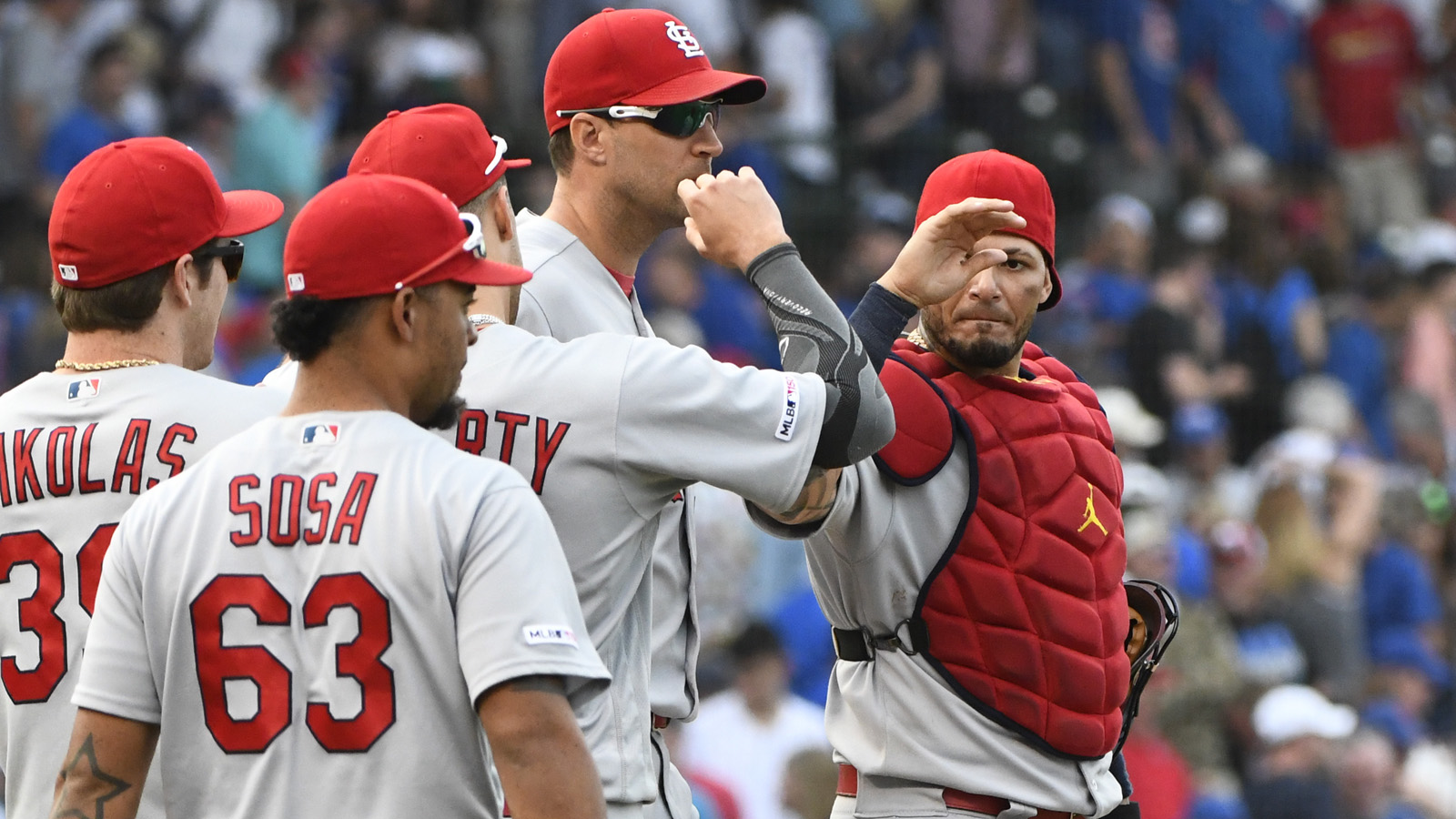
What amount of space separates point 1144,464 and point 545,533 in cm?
727

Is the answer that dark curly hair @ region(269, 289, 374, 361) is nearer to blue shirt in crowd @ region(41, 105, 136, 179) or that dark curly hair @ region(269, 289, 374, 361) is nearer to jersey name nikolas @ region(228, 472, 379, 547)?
jersey name nikolas @ region(228, 472, 379, 547)

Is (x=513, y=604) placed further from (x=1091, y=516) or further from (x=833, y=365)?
(x=1091, y=516)

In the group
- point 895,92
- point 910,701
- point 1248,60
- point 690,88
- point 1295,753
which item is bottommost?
point 1295,753

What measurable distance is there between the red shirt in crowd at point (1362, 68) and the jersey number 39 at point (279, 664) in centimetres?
1152

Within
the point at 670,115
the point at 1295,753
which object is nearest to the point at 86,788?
the point at 670,115

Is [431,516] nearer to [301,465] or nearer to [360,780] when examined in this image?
[301,465]

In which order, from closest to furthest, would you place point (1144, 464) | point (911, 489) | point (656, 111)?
1. point (656, 111)
2. point (911, 489)
3. point (1144, 464)

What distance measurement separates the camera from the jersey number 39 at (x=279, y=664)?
2459 millimetres

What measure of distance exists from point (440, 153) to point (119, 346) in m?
0.61

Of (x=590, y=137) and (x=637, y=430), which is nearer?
(x=637, y=430)

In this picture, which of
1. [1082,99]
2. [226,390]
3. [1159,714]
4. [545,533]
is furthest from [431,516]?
[1082,99]

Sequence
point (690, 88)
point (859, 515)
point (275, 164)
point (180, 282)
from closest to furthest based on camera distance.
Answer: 1. point (180, 282)
2. point (690, 88)
3. point (859, 515)
4. point (275, 164)

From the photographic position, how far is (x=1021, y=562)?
3719 mm

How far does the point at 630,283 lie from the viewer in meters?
3.54
